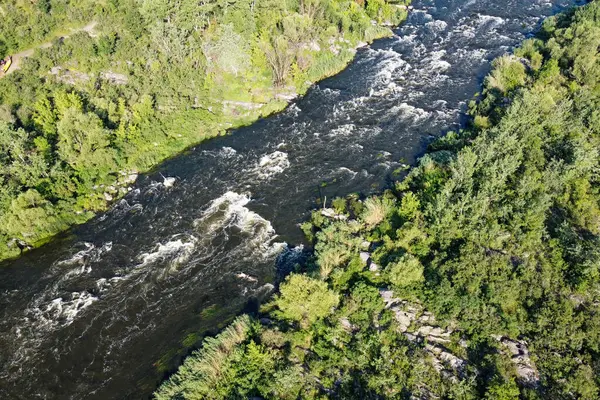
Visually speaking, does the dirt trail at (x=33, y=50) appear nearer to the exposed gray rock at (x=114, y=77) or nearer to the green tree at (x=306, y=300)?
the exposed gray rock at (x=114, y=77)

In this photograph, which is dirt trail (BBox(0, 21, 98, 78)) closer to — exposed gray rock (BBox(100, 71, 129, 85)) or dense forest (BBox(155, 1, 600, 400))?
exposed gray rock (BBox(100, 71, 129, 85))

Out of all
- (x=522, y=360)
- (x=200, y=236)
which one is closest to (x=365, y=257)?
(x=522, y=360)

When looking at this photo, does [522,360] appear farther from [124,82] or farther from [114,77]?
[114,77]

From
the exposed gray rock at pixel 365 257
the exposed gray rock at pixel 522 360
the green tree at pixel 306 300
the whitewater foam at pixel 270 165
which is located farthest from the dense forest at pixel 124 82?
the exposed gray rock at pixel 522 360

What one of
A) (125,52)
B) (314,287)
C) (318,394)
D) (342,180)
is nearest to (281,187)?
(342,180)

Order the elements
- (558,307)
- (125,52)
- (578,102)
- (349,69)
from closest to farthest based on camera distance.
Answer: (558,307)
(578,102)
(125,52)
(349,69)

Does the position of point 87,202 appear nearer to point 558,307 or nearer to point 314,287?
point 314,287
